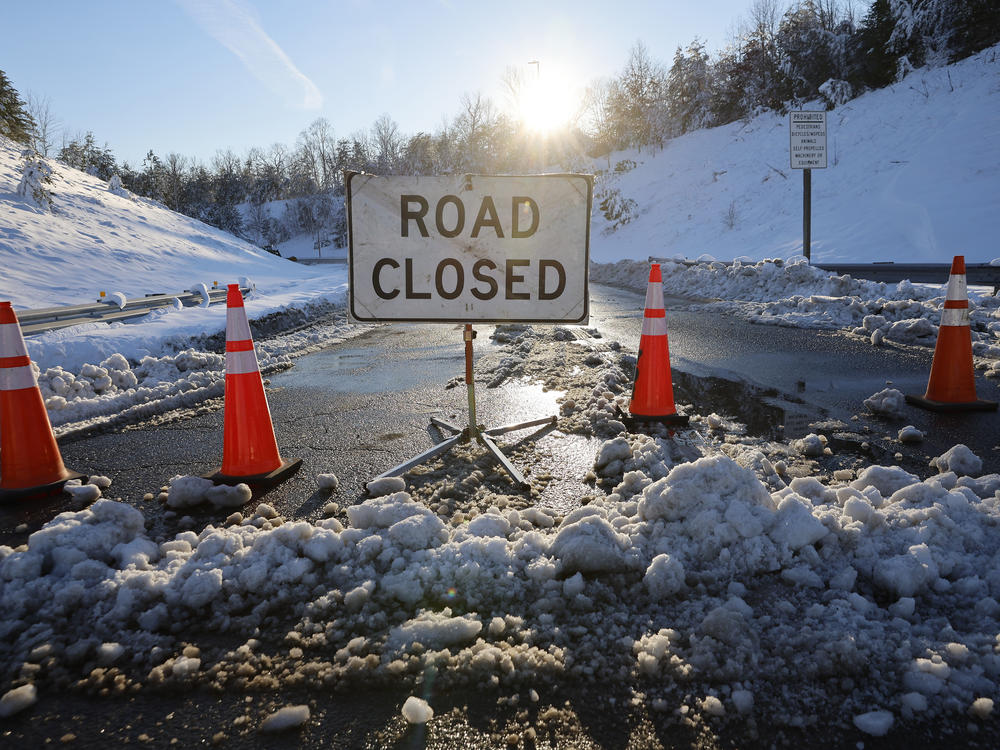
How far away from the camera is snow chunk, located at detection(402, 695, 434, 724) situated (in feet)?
5.58

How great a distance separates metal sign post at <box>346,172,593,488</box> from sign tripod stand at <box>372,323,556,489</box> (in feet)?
0.08

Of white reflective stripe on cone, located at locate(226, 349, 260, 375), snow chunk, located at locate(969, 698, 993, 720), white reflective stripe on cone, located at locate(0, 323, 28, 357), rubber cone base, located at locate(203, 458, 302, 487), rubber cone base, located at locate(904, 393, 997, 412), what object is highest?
white reflective stripe on cone, located at locate(0, 323, 28, 357)

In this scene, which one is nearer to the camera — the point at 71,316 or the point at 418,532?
the point at 418,532

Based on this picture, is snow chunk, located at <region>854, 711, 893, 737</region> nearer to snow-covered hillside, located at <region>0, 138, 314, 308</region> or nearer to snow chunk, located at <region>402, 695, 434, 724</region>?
snow chunk, located at <region>402, 695, 434, 724</region>

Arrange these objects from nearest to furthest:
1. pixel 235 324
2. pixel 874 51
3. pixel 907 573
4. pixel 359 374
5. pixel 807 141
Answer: pixel 907 573
pixel 235 324
pixel 359 374
pixel 807 141
pixel 874 51

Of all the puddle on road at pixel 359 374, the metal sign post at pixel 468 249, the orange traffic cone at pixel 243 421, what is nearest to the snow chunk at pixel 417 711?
the metal sign post at pixel 468 249

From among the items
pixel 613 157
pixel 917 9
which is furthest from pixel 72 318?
pixel 613 157

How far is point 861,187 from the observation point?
24.1 m

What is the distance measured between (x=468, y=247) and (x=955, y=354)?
3.88 meters

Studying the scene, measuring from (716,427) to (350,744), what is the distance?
339 centimetres

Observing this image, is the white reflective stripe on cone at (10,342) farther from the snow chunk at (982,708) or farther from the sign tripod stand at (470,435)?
the snow chunk at (982,708)

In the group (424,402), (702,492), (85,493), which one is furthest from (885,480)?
Result: (85,493)

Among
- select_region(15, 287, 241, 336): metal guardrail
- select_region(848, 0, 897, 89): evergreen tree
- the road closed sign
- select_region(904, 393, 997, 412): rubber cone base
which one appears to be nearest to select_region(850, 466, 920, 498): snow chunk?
the road closed sign

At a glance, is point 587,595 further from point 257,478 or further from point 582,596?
point 257,478
